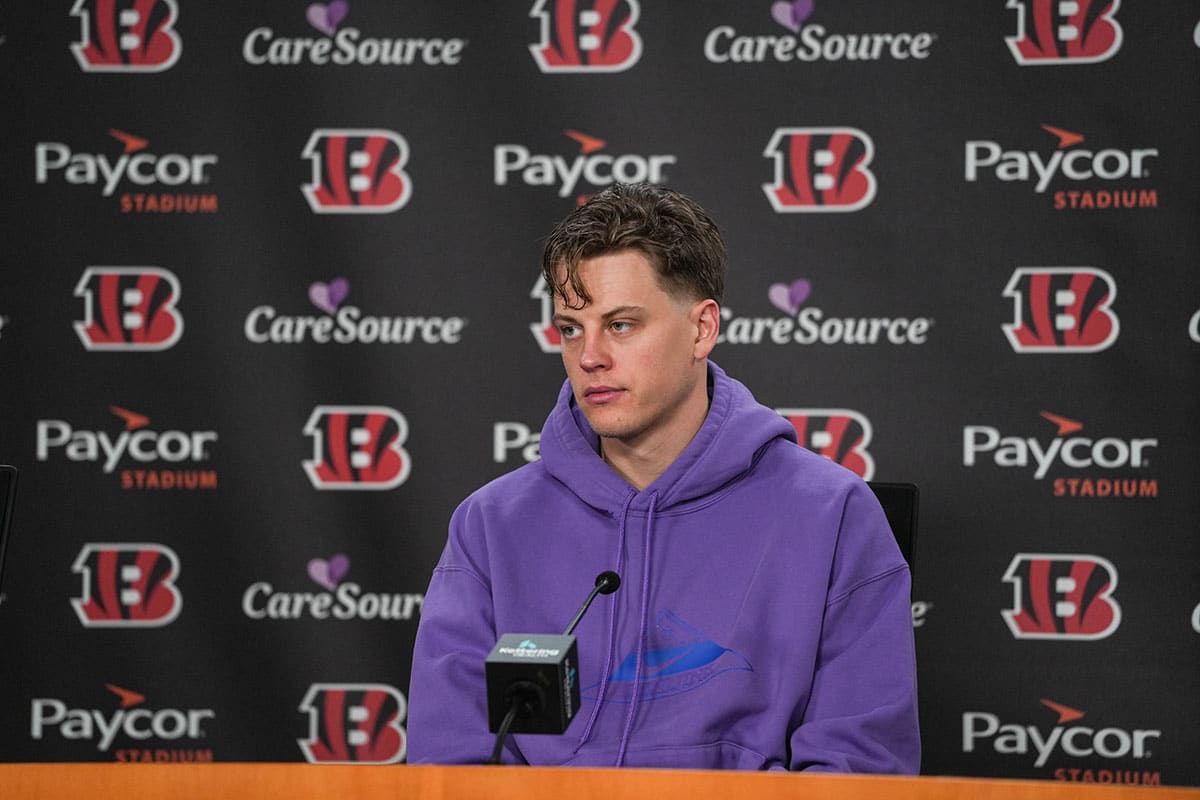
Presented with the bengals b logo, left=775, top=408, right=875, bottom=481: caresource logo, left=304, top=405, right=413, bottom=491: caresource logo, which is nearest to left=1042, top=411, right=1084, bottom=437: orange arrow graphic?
left=775, top=408, right=875, bottom=481: caresource logo

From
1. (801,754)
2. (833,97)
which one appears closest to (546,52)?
(833,97)

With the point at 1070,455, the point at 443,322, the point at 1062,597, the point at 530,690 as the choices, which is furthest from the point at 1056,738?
the point at 530,690

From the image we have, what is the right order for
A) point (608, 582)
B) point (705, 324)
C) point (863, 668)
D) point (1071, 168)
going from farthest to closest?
point (1071, 168)
point (705, 324)
point (863, 668)
point (608, 582)

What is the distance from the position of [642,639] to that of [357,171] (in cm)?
172

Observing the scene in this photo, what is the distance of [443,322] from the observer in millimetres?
3098

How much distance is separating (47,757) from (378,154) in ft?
5.81

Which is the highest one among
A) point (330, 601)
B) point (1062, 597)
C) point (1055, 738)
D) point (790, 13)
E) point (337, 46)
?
point (790, 13)

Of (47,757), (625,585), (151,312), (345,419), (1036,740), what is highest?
(151,312)

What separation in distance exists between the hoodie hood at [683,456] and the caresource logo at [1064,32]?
4.81 feet

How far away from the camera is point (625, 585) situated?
190 centimetres

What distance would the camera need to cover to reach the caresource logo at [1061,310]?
2941mm

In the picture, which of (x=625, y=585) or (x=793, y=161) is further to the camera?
(x=793, y=161)

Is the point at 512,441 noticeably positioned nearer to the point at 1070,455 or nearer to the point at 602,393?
the point at 602,393

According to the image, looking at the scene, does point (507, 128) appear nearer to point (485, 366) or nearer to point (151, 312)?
point (485, 366)
